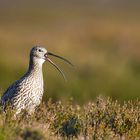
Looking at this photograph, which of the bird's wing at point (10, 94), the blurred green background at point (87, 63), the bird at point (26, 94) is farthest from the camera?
the blurred green background at point (87, 63)

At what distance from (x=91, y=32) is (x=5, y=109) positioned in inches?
1014

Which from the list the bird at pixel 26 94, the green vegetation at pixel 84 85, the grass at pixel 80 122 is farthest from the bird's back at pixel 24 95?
the grass at pixel 80 122

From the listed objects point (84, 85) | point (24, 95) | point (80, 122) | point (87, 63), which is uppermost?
point (87, 63)

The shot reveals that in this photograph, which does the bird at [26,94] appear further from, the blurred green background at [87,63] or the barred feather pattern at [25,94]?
the blurred green background at [87,63]

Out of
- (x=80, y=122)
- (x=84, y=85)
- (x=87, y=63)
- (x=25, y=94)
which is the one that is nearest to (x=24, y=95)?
(x=25, y=94)

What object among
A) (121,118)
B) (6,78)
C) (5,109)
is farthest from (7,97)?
(6,78)

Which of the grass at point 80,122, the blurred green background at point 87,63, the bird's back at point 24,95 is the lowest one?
the grass at point 80,122

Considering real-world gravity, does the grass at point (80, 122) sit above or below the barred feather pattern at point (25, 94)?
below

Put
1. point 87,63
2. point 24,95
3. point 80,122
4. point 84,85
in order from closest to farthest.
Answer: point 80,122 < point 24,95 < point 84,85 < point 87,63

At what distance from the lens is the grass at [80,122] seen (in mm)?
8992

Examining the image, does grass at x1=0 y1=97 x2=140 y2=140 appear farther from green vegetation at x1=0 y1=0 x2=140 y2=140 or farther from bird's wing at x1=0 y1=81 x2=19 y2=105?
bird's wing at x1=0 y1=81 x2=19 y2=105

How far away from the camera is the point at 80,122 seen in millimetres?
9930

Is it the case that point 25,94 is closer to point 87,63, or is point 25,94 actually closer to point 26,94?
point 26,94

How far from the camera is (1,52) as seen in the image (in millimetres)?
25328
